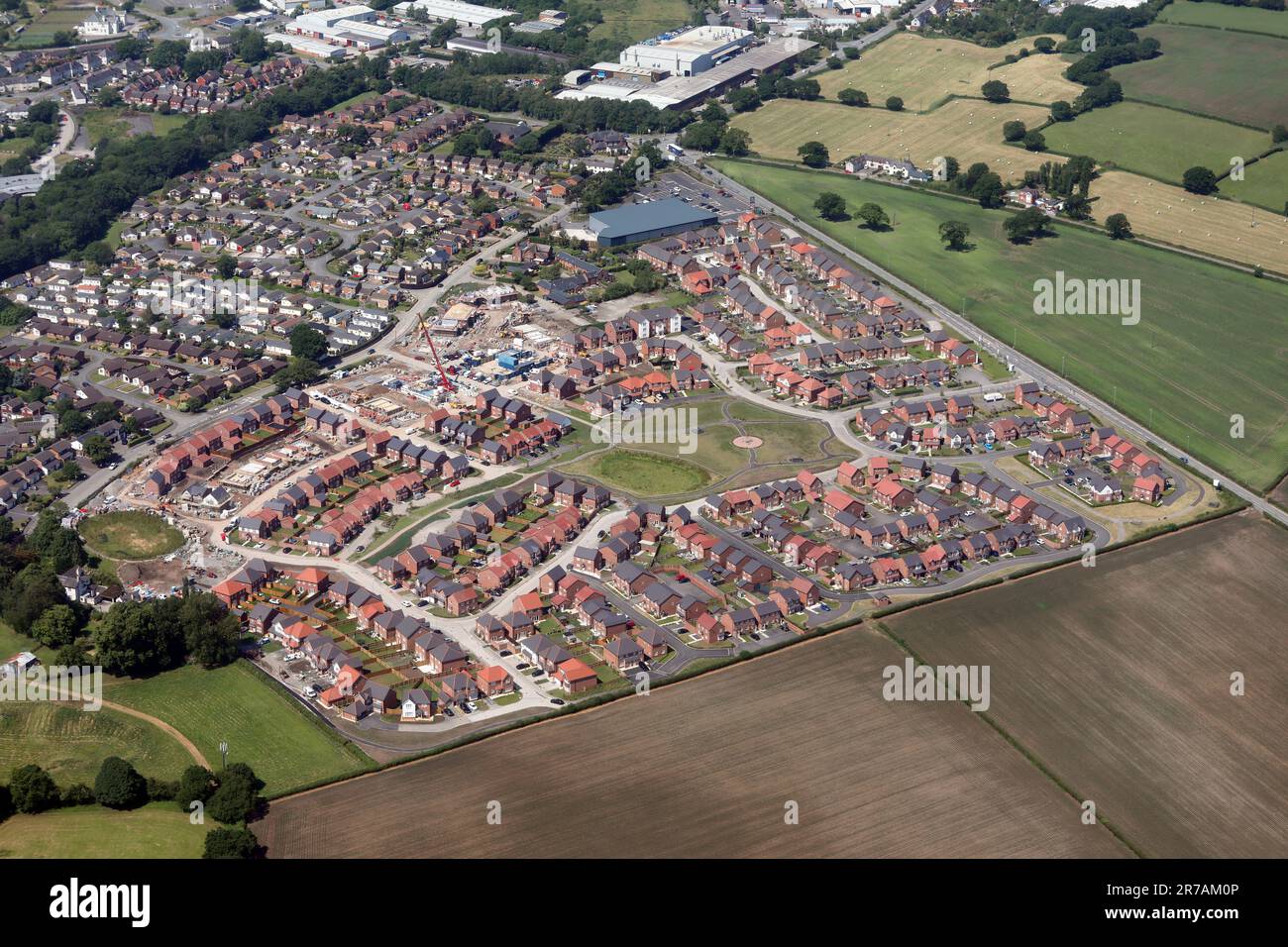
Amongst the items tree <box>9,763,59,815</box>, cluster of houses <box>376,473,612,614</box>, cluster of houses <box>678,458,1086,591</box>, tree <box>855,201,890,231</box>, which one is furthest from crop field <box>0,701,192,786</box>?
tree <box>855,201,890,231</box>

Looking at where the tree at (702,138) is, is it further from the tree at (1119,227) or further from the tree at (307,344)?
the tree at (307,344)

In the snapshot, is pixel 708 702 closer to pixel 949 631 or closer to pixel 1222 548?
pixel 949 631

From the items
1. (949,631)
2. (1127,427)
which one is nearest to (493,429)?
(949,631)

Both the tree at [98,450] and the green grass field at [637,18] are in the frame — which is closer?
the tree at [98,450]

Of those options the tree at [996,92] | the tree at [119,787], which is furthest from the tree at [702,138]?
the tree at [119,787]

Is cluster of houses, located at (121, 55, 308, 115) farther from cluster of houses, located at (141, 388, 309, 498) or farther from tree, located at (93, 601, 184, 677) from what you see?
tree, located at (93, 601, 184, 677)

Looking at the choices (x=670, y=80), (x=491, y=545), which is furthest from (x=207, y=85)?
(x=491, y=545)
